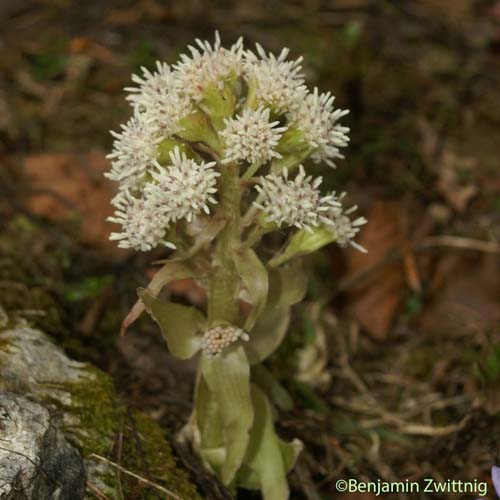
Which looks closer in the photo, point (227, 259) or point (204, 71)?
point (204, 71)

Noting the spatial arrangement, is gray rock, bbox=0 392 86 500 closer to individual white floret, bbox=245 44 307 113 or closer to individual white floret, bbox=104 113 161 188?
individual white floret, bbox=104 113 161 188

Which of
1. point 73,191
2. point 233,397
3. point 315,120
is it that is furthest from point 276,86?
point 73,191

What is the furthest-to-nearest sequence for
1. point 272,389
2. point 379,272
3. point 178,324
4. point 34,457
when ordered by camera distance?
point 379,272 → point 272,389 → point 178,324 → point 34,457

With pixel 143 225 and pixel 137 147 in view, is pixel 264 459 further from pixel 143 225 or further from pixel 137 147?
pixel 137 147

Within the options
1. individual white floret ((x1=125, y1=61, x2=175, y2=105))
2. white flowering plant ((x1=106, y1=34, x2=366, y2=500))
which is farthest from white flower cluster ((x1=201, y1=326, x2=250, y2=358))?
individual white floret ((x1=125, y1=61, x2=175, y2=105))

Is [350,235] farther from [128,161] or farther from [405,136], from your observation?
[405,136]

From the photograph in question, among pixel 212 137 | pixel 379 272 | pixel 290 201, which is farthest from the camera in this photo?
pixel 379 272

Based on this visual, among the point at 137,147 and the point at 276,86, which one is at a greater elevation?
the point at 276,86
